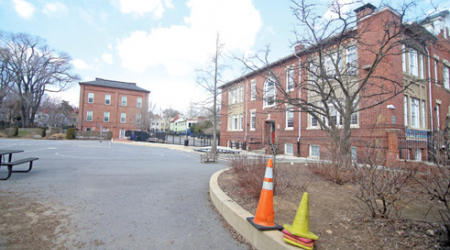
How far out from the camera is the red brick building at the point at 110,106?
1852 inches

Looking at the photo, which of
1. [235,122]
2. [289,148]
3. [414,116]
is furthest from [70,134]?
[414,116]

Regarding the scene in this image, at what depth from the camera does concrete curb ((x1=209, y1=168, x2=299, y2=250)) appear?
2679 millimetres

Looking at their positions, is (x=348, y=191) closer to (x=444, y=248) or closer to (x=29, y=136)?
(x=444, y=248)

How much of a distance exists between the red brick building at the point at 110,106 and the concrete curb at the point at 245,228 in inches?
1718

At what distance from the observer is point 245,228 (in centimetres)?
326

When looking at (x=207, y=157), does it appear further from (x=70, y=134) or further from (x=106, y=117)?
(x=106, y=117)

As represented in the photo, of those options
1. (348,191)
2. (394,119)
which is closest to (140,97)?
(394,119)

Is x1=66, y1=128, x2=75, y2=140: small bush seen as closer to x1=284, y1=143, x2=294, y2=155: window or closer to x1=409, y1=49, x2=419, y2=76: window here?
x1=284, y1=143, x2=294, y2=155: window

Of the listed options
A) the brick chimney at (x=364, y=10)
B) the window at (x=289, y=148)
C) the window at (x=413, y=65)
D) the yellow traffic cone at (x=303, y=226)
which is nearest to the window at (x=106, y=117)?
the window at (x=289, y=148)

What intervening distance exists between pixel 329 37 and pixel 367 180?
5.56 meters

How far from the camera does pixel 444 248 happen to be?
2105mm

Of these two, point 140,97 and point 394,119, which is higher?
point 140,97

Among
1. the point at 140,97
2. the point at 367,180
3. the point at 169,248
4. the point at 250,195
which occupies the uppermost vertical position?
the point at 140,97

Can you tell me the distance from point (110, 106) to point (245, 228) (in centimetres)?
5284
